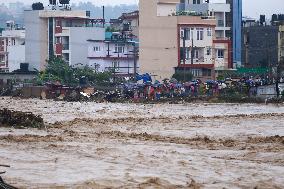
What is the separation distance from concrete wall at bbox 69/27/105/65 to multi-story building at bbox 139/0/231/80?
10.1m

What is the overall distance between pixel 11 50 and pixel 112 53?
62.4 feet

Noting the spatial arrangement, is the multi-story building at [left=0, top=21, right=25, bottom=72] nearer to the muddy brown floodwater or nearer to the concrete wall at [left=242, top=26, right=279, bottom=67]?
the concrete wall at [left=242, top=26, right=279, bottom=67]

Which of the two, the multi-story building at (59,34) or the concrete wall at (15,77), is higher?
the multi-story building at (59,34)

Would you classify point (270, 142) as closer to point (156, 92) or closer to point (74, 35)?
point (156, 92)

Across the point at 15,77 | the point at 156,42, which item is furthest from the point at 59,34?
the point at 156,42

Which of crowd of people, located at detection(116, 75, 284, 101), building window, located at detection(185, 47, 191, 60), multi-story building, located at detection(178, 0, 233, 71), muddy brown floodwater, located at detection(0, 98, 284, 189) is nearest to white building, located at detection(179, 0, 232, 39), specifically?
multi-story building, located at detection(178, 0, 233, 71)

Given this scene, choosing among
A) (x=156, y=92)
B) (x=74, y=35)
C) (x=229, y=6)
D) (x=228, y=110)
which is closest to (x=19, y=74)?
(x=74, y=35)

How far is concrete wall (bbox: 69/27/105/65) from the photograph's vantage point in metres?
78.2

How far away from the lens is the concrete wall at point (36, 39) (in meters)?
82.0

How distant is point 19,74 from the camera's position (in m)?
77.2

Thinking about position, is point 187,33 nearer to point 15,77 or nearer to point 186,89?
point 186,89

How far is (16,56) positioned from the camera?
298 ft

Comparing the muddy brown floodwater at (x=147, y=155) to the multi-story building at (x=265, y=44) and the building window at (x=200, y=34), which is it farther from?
the multi-story building at (x=265, y=44)

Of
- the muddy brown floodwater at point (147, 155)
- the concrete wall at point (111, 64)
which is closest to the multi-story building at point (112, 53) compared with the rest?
the concrete wall at point (111, 64)
